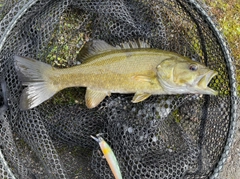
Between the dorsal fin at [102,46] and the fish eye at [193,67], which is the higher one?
the dorsal fin at [102,46]

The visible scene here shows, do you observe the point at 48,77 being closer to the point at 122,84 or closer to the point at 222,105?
the point at 122,84

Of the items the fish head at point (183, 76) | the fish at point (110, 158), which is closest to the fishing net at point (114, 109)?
the fish at point (110, 158)

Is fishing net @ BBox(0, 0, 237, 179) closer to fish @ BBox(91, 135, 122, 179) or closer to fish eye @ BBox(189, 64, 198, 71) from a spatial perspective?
fish @ BBox(91, 135, 122, 179)

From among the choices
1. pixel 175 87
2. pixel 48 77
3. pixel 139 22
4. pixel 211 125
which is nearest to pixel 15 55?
pixel 48 77

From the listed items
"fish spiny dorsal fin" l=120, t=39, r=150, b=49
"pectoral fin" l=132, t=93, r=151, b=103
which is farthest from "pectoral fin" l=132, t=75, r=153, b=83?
"fish spiny dorsal fin" l=120, t=39, r=150, b=49

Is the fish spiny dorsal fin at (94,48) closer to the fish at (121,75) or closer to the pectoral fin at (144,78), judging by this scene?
the fish at (121,75)

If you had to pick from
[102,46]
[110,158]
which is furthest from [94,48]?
[110,158]

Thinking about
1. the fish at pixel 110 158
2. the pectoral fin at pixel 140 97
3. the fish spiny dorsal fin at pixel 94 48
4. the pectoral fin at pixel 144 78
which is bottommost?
the fish at pixel 110 158
